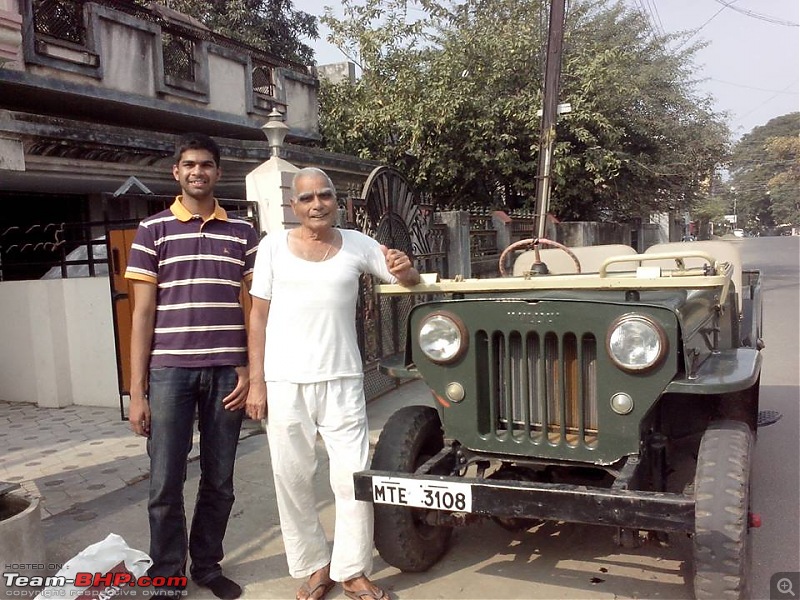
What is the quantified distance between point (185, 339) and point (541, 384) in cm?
145

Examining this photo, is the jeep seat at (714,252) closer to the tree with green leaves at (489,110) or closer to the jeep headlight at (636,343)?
the jeep headlight at (636,343)

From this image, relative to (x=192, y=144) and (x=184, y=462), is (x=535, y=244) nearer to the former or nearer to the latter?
(x=192, y=144)

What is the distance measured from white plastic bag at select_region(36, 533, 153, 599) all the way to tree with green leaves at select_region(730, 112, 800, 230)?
45061 mm

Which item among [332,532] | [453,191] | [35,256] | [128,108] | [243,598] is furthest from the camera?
[453,191]

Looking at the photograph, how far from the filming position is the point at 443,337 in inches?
117

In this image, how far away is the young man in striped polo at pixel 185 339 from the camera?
9.04 ft

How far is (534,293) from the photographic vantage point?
3004mm

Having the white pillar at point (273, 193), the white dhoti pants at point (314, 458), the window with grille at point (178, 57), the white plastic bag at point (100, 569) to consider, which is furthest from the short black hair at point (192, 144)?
the window with grille at point (178, 57)

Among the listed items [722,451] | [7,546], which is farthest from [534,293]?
[7,546]

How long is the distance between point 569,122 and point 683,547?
397 inches

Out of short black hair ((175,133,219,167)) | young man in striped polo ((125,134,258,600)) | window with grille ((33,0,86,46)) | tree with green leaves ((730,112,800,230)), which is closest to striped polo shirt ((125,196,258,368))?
young man in striped polo ((125,134,258,600))

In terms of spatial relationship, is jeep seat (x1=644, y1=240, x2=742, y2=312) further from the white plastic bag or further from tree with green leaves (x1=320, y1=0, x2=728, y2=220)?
tree with green leaves (x1=320, y1=0, x2=728, y2=220)

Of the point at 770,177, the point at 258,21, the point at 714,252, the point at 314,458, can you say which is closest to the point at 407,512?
the point at 314,458

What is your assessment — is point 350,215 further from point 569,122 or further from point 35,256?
point 569,122
